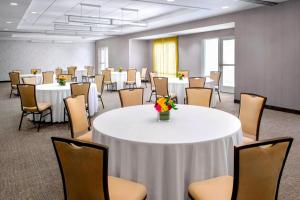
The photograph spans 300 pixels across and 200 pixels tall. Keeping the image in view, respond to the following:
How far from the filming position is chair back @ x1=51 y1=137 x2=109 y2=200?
5.34ft

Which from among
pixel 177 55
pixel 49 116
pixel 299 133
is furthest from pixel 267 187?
pixel 177 55

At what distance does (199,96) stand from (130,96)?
1.09 metres

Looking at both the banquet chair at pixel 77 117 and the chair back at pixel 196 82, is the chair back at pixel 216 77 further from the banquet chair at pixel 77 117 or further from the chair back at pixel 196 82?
the banquet chair at pixel 77 117

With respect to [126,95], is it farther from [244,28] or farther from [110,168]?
[244,28]

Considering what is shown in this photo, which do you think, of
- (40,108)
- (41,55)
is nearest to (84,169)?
(40,108)

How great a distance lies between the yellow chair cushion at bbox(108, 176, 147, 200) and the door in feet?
30.8

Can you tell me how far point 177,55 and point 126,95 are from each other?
940cm

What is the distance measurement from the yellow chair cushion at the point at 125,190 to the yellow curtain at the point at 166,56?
11773 millimetres

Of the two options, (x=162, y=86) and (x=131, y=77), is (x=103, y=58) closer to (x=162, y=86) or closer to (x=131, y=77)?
(x=131, y=77)

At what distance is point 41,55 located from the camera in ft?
63.3

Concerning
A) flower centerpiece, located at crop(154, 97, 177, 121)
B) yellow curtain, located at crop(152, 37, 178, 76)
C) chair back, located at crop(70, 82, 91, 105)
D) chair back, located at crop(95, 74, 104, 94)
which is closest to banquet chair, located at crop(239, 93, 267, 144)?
flower centerpiece, located at crop(154, 97, 177, 121)

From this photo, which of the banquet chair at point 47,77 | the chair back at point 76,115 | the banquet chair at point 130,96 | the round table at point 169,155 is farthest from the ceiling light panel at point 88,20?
the round table at point 169,155

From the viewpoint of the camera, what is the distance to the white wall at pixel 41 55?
18081 millimetres

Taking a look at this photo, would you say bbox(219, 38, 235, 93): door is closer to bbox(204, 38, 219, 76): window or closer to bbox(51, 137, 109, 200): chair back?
bbox(204, 38, 219, 76): window
